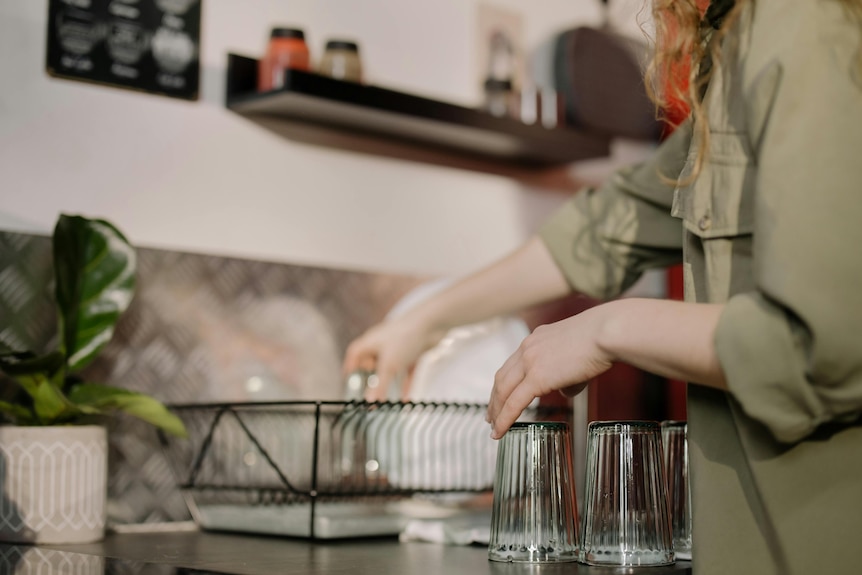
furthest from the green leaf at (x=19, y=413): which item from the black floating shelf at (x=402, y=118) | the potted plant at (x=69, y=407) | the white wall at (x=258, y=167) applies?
the black floating shelf at (x=402, y=118)

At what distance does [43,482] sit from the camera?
130cm

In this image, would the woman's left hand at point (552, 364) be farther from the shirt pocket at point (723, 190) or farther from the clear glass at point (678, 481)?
the clear glass at point (678, 481)

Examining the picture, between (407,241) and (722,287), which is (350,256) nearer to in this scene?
(407,241)

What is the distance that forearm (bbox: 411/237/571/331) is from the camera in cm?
137

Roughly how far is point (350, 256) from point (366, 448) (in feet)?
1.65

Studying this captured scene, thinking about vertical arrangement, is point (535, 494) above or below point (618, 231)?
below

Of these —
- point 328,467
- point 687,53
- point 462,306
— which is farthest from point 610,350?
point 328,467

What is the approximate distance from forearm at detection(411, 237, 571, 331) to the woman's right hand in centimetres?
2

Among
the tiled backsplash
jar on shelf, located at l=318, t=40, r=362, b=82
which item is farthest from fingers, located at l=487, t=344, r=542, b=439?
jar on shelf, located at l=318, t=40, r=362, b=82

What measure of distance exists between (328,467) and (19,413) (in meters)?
0.57

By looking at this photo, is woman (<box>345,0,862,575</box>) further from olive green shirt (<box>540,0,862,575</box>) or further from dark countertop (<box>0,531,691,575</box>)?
dark countertop (<box>0,531,691,575</box>)

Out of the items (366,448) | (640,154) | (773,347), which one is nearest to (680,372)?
(773,347)

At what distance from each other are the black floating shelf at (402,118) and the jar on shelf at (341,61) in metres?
0.04

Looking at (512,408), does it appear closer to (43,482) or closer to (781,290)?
(781,290)
